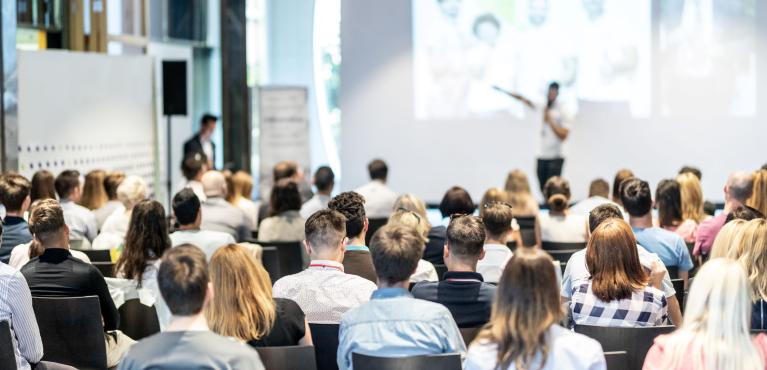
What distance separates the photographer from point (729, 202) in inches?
240

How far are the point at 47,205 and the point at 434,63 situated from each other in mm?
8583

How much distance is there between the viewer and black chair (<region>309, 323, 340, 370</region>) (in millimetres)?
3598

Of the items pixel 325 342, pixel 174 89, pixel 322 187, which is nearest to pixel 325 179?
pixel 322 187

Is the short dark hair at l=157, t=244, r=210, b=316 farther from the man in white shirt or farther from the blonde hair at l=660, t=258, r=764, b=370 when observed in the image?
the man in white shirt

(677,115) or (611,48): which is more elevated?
(611,48)

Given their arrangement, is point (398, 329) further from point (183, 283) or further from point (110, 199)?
point (110, 199)

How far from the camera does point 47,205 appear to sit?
4277mm

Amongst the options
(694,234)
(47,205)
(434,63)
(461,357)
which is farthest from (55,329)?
(434,63)

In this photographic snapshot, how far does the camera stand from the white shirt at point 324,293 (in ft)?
12.8

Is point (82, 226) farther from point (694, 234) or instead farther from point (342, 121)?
point (342, 121)

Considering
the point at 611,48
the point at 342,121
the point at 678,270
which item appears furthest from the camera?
the point at 342,121

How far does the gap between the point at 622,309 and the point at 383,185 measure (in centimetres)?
476

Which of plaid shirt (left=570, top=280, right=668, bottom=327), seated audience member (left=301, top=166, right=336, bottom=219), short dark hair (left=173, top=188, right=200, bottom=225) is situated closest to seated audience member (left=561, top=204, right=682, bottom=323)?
plaid shirt (left=570, top=280, right=668, bottom=327)

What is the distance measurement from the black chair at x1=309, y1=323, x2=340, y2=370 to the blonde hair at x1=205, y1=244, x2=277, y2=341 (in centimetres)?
36
